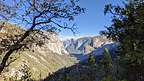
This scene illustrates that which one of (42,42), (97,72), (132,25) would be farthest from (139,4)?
(97,72)

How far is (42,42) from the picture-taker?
20.7 m

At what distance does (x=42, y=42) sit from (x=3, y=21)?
8.81 ft

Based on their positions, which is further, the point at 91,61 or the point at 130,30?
the point at 91,61

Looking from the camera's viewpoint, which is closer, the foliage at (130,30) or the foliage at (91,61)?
the foliage at (130,30)

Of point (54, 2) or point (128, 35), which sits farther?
point (128, 35)

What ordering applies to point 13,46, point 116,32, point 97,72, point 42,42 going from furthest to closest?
point 97,72, point 116,32, point 42,42, point 13,46

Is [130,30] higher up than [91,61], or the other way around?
[130,30]

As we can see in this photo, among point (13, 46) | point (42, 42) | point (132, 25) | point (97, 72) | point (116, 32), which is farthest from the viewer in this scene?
point (97, 72)

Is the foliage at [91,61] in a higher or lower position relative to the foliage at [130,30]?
lower

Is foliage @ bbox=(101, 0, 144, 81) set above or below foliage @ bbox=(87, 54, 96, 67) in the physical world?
above

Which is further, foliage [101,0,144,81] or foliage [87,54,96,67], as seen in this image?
foliage [87,54,96,67]

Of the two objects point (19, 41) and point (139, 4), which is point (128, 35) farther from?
point (19, 41)

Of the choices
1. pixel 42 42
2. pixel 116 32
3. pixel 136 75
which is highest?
pixel 42 42

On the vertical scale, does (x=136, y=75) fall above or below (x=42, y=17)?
below
